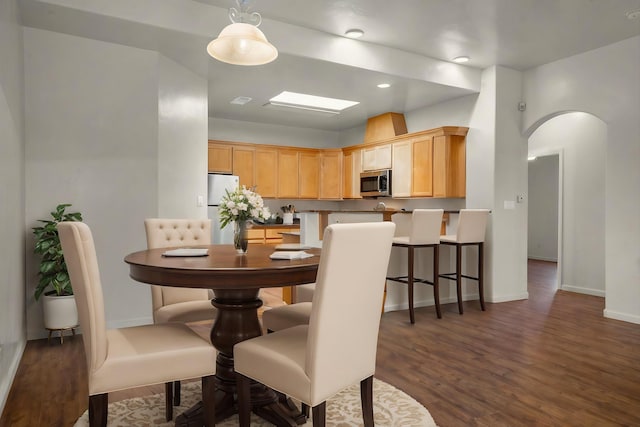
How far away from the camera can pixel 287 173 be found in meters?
7.41

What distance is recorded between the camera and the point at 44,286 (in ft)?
10.9

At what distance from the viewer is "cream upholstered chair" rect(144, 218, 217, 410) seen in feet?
8.21

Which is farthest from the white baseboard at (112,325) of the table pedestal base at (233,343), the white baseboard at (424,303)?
the white baseboard at (424,303)

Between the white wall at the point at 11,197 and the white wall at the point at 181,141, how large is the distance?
43.1 inches

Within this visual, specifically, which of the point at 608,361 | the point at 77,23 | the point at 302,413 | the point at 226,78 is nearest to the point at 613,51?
the point at 608,361

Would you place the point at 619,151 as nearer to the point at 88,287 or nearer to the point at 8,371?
the point at 88,287

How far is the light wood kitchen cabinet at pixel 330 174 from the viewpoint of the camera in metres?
7.65

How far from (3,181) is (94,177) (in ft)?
4.19

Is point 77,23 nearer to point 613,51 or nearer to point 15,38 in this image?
point 15,38

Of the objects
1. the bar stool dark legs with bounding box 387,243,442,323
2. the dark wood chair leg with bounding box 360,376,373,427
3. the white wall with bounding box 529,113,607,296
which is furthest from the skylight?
the dark wood chair leg with bounding box 360,376,373,427

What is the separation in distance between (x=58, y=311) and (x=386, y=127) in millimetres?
4926

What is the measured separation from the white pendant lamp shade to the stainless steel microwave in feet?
12.9

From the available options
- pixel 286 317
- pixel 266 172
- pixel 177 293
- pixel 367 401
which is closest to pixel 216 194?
pixel 266 172

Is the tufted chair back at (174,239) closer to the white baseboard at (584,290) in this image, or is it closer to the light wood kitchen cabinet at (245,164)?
the light wood kitchen cabinet at (245,164)
